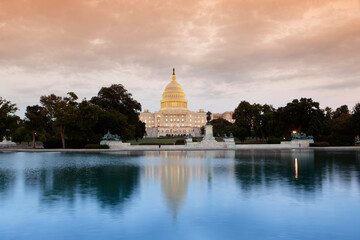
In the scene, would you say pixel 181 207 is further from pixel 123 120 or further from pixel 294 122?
pixel 294 122

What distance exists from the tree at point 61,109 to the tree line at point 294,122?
30.5 metres

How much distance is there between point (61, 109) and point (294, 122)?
4035 cm

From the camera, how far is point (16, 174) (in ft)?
68.6

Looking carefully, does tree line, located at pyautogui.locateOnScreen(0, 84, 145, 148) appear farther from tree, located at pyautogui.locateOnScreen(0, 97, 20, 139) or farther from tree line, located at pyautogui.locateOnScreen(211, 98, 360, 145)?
tree line, located at pyautogui.locateOnScreen(211, 98, 360, 145)

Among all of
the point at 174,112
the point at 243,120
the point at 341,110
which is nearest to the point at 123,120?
the point at 243,120

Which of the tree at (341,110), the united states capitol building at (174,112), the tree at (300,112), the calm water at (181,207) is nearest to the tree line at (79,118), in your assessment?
the tree at (300,112)

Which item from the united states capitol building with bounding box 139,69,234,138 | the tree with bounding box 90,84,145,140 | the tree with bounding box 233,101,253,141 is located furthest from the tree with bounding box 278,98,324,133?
the united states capitol building with bounding box 139,69,234,138

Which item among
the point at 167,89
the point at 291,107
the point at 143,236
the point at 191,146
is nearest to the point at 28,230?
the point at 143,236

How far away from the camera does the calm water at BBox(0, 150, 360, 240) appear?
909cm

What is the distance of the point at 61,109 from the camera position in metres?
53.2

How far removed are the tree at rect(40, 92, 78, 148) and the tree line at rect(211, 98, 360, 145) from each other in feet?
100

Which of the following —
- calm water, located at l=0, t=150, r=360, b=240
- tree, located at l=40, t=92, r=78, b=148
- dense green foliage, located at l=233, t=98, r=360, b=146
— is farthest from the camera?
dense green foliage, located at l=233, t=98, r=360, b=146

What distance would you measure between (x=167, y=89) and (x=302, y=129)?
12649 cm

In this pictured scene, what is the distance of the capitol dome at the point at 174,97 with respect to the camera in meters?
186
